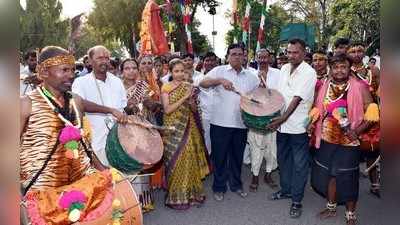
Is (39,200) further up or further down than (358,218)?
further up

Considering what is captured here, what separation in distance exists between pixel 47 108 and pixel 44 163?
1.23 ft

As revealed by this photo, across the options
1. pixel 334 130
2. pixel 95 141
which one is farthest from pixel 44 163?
pixel 334 130

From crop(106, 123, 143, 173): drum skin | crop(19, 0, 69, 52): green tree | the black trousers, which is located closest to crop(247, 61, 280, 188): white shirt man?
the black trousers

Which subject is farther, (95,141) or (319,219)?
(319,219)

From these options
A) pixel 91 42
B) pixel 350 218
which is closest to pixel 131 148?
pixel 350 218

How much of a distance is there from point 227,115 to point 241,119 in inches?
7.4

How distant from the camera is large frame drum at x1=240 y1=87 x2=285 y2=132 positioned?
5.22 meters

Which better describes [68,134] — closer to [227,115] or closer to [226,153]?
[227,115]

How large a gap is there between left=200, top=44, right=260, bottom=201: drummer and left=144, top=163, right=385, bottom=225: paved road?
0.23m

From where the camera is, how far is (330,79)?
485cm

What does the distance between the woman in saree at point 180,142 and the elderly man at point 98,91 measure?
80 centimetres

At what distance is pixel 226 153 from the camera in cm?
588

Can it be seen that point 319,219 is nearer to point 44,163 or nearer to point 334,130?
point 334,130
